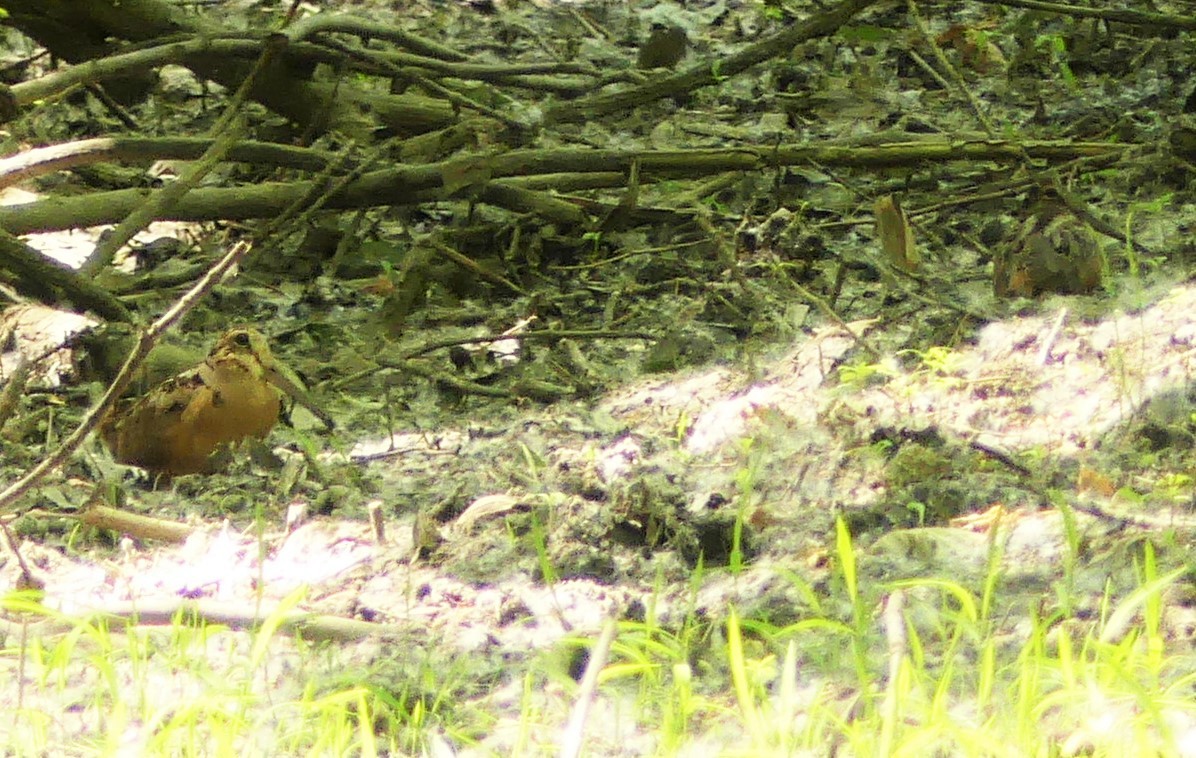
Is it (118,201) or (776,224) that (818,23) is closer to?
(776,224)

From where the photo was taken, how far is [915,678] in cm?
178

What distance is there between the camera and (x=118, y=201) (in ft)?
11.4

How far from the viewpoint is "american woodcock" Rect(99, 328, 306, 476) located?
9.20 feet

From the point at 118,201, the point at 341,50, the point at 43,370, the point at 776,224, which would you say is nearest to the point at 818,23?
the point at 776,224

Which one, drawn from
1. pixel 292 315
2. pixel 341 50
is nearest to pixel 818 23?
pixel 341 50

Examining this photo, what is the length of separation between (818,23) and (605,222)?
2.94 feet

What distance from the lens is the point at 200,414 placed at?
2801mm

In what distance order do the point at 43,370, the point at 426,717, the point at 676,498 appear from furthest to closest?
the point at 43,370 → the point at 676,498 → the point at 426,717

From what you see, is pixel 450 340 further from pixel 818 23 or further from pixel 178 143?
pixel 818 23

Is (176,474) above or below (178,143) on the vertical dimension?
below

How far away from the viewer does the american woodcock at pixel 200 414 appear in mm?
2803

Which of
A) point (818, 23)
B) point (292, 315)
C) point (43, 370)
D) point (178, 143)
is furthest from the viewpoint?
point (818, 23)

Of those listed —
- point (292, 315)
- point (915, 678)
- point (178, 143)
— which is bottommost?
point (292, 315)

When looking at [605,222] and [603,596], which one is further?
[605,222]
